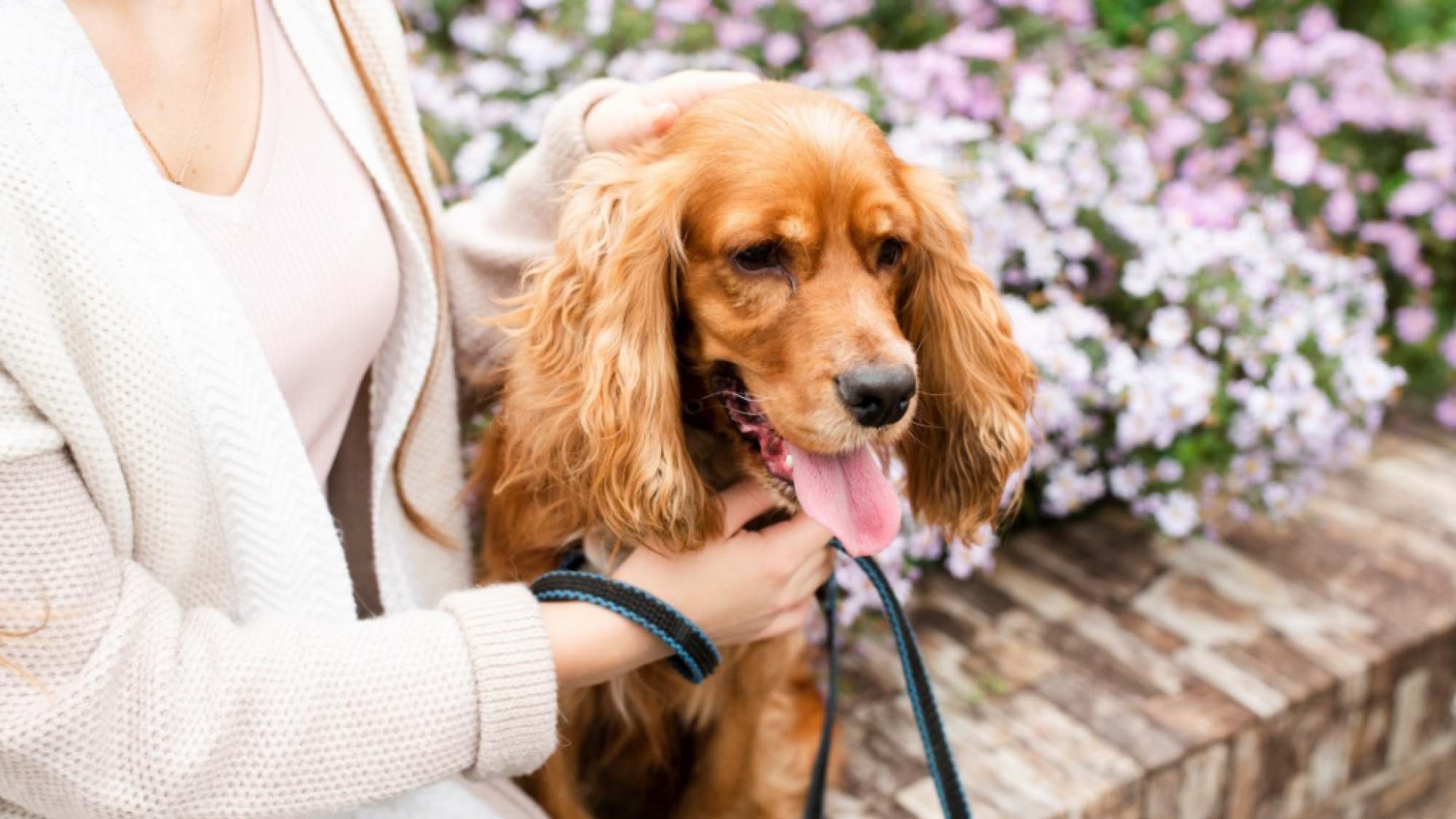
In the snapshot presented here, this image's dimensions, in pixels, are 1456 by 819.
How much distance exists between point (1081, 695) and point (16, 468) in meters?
1.95

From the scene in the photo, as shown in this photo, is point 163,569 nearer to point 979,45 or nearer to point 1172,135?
point 979,45

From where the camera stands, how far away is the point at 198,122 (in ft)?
5.24

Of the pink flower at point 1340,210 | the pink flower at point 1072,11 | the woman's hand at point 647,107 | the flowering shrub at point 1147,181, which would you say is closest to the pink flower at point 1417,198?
the flowering shrub at point 1147,181

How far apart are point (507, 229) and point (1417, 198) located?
2.61 m

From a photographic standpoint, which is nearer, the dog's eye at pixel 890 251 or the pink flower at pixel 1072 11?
the dog's eye at pixel 890 251

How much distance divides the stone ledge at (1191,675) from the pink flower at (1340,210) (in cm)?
72

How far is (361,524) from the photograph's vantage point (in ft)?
6.36

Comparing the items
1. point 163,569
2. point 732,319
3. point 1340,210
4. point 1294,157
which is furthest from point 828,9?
point 163,569

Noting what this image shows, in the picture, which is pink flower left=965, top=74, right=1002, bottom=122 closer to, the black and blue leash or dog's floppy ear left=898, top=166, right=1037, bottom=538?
dog's floppy ear left=898, top=166, right=1037, bottom=538

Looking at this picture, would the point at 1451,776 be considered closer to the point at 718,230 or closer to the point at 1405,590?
the point at 1405,590

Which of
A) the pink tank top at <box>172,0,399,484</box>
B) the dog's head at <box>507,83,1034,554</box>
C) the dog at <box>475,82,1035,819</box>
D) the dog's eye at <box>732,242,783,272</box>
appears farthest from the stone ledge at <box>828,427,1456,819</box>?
the pink tank top at <box>172,0,399,484</box>

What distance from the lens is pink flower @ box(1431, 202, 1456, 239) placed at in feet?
11.2

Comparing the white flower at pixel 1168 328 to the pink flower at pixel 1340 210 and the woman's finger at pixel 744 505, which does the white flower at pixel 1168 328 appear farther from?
the woman's finger at pixel 744 505

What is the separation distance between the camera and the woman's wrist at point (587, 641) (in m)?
1.56
